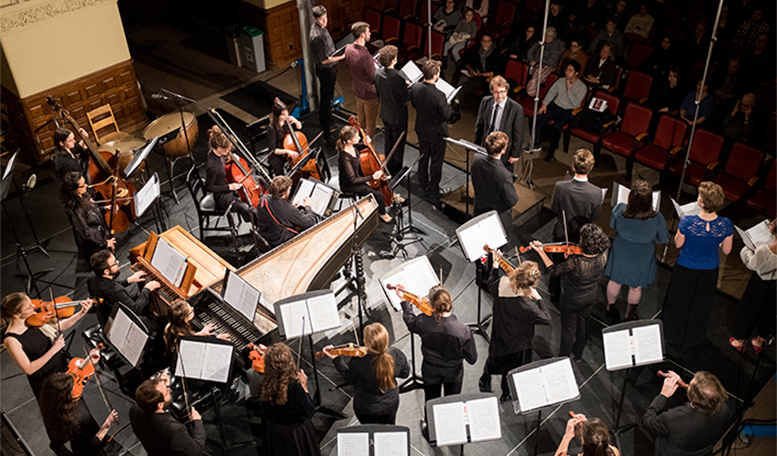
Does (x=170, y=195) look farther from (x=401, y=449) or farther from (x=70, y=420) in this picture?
(x=401, y=449)

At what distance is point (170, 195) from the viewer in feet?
25.0

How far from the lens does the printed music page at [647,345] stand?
14.2ft

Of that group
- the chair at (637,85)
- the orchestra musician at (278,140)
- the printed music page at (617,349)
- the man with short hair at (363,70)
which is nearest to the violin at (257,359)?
the printed music page at (617,349)

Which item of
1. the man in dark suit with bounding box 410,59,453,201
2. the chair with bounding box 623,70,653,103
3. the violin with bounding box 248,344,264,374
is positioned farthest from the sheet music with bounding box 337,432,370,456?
the chair with bounding box 623,70,653,103

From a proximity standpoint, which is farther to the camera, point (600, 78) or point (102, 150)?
point (600, 78)

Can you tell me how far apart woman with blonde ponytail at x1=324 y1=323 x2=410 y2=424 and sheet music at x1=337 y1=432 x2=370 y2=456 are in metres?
0.38

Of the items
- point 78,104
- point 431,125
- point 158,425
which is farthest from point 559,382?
point 78,104

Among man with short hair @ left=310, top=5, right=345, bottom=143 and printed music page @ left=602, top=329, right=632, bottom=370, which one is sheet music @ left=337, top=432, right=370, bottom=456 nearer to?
printed music page @ left=602, top=329, right=632, bottom=370

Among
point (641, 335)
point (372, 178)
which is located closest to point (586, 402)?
point (641, 335)

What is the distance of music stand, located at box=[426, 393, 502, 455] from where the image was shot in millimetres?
3959

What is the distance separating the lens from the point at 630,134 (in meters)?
7.48

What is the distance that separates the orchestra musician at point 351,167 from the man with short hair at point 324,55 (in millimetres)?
1816

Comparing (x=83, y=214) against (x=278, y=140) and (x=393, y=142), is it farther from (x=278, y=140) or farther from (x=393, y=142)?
(x=393, y=142)

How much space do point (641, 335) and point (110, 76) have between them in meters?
7.23
